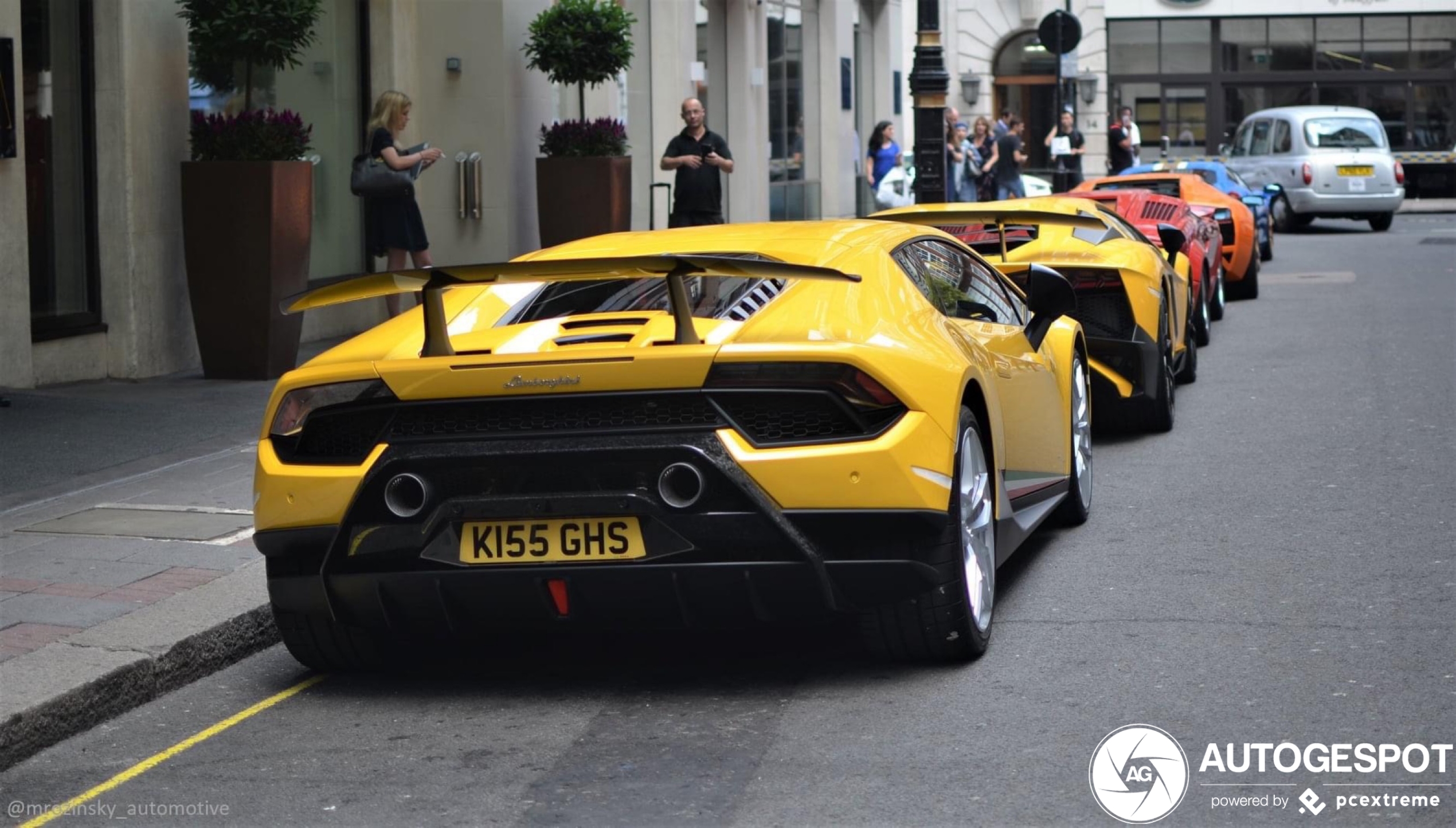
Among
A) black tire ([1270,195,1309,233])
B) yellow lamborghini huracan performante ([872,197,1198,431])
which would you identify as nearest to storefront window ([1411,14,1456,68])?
black tire ([1270,195,1309,233])

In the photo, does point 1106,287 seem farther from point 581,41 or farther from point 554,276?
point 581,41

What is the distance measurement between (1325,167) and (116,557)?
28.5m

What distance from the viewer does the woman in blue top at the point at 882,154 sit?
26188 millimetres

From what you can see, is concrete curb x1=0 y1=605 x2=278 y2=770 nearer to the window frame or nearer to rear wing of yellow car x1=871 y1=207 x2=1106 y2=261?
rear wing of yellow car x1=871 y1=207 x2=1106 y2=261

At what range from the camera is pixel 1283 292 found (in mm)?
20219

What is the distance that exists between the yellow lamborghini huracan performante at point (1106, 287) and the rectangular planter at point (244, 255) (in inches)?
151

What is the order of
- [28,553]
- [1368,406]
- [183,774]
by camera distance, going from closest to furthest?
[183,774]
[28,553]
[1368,406]

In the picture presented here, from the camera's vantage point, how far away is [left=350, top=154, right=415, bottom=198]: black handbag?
45.9 feet

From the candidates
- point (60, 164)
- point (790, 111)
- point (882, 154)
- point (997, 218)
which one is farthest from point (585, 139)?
point (790, 111)

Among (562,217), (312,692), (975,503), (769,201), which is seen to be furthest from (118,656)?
(769,201)

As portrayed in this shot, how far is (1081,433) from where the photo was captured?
7.87m

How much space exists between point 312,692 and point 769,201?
2293 cm

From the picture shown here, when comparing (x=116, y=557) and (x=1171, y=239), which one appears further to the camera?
(x=1171, y=239)

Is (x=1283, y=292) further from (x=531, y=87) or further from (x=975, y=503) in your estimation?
(x=975, y=503)
